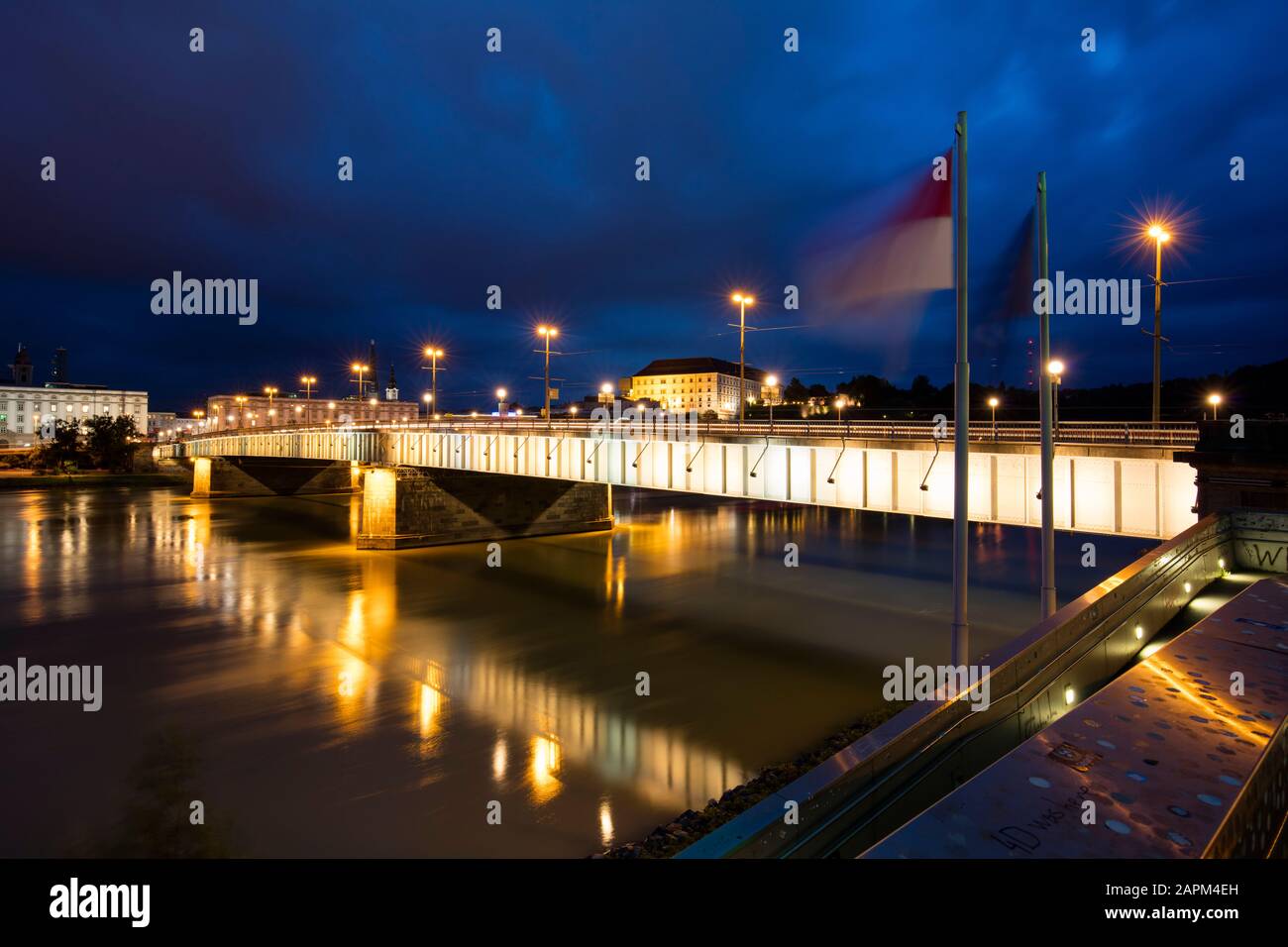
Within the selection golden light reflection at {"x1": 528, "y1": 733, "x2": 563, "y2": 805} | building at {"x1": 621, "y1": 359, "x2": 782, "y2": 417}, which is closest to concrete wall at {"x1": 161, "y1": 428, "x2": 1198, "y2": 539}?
golden light reflection at {"x1": 528, "y1": 733, "x2": 563, "y2": 805}

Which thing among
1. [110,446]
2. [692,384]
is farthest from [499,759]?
[692,384]

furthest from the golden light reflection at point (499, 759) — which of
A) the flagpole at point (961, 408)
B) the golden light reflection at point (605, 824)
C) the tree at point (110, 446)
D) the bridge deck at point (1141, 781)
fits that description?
the tree at point (110, 446)

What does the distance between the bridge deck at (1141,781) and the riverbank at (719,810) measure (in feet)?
16.7

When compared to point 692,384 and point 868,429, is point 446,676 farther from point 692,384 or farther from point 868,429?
point 692,384

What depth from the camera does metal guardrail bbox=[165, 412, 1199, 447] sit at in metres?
16.1

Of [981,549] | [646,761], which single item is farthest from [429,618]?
[981,549]

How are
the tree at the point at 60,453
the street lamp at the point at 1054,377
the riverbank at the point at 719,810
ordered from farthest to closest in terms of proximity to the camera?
the tree at the point at 60,453 < the street lamp at the point at 1054,377 < the riverbank at the point at 719,810

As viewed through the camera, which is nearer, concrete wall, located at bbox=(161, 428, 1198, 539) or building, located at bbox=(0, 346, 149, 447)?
concrete wall, located at bbox=(161, 428, 1198, 539)

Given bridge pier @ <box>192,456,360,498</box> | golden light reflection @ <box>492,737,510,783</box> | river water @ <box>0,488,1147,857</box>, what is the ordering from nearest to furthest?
river water @ <box>0,488,1147,857</box>
golden light reflection @ <box>492,737,510,783</box>
bridge pier @ <box>192,456,360,498</box>

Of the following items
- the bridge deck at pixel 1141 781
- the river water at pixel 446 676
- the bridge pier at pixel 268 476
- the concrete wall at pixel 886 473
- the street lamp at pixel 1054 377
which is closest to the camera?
the bridge deck at pixel 1141 781

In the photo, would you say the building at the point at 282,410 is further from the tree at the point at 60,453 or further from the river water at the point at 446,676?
the river water at the point at 446,676

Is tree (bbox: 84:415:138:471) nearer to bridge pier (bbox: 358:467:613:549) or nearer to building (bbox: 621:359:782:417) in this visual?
bridge pier (bbox: 358:467:613:549)

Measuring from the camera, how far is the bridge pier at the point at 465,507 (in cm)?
4275

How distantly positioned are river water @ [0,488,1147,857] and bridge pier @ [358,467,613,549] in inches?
83.9
